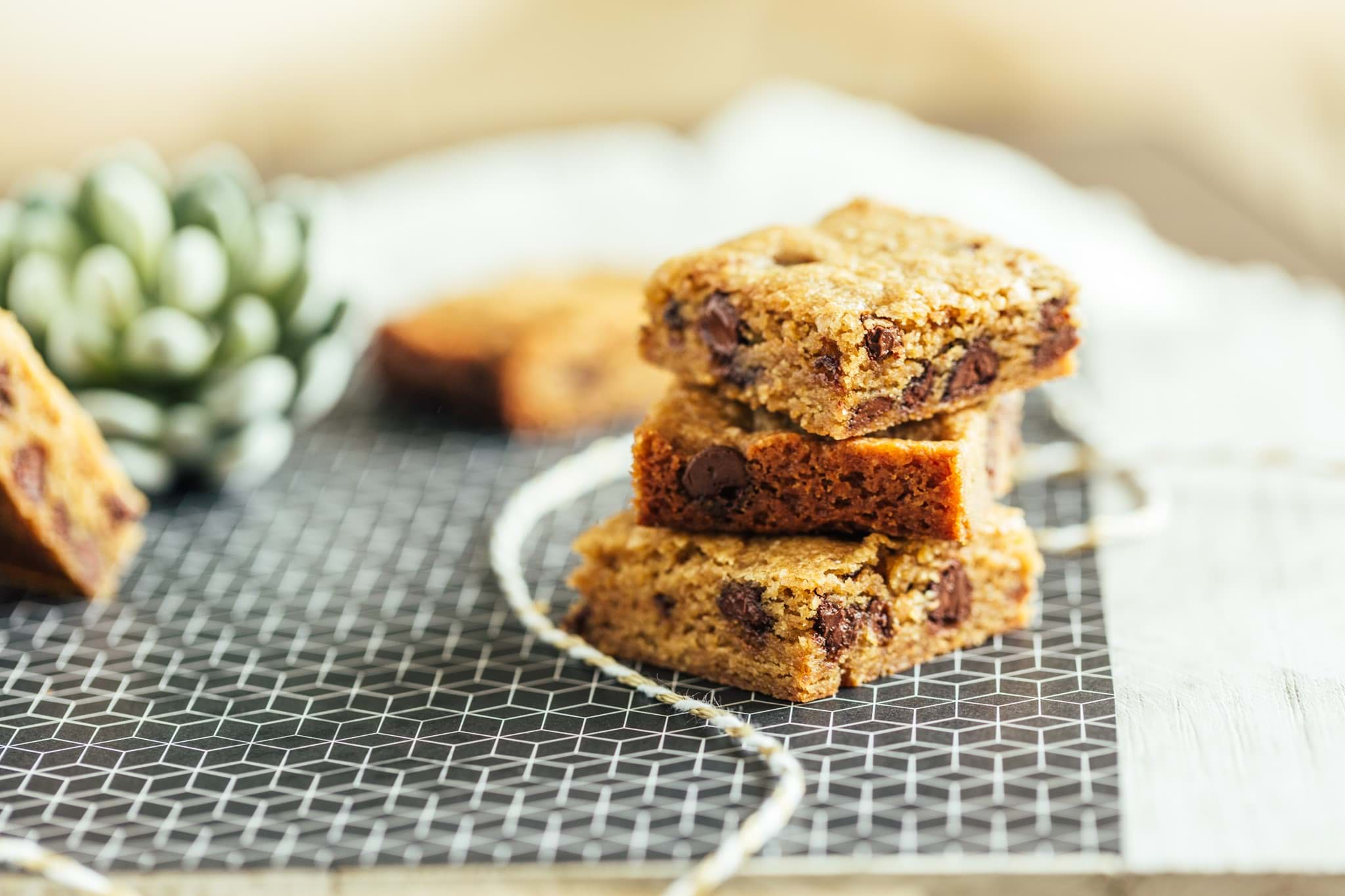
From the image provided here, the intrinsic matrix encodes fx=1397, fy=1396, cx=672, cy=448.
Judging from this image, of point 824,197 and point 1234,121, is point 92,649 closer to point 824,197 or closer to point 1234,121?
point 824,197

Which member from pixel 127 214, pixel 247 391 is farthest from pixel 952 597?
pixel 127 214

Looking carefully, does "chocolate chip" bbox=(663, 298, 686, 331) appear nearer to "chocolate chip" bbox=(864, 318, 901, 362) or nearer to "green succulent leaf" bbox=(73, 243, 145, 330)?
"chocolate chip" bbox=(864, 318, 901, 362)

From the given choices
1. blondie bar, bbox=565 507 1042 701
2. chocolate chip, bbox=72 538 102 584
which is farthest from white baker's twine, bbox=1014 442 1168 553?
chocolate chip, bbox=72 538 102 584

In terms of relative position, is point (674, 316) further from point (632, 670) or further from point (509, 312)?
point (509, 312)

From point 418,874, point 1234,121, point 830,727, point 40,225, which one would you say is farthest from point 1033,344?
point 1234,121

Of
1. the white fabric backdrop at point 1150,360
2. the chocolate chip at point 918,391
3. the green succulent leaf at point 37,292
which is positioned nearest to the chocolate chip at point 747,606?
the chocolate chip at point 918,391

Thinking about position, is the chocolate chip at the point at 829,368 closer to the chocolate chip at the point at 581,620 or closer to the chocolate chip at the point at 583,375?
the chocolate chip at the point at 581,620
